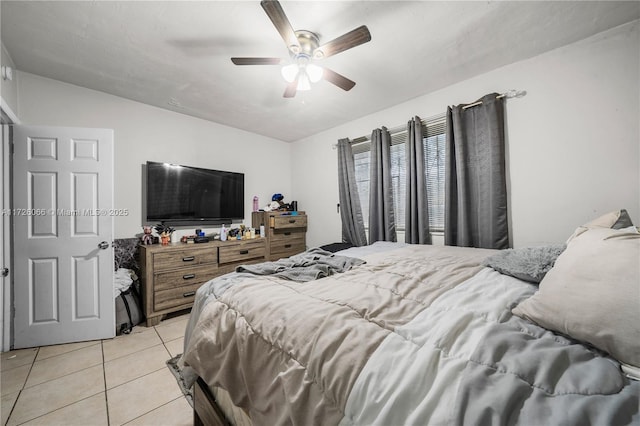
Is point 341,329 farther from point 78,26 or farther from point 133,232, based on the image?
point 133,232

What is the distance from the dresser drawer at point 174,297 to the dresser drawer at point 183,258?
236mm

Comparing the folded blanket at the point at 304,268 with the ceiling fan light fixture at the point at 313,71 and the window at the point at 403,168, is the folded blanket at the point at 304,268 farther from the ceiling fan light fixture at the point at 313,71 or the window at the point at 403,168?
the window at the point at 403,168

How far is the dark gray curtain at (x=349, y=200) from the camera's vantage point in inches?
128

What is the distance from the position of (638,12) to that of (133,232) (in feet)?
15.4

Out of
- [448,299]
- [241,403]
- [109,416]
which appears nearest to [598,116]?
[448,299]

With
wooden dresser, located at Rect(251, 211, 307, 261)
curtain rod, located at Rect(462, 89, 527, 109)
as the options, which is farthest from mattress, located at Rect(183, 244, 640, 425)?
wooden dresser, located at Rect(251, 211, 307, 261)

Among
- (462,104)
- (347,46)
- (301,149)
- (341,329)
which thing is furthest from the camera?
(301,149)

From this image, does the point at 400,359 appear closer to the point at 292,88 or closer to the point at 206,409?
the point at 206,409

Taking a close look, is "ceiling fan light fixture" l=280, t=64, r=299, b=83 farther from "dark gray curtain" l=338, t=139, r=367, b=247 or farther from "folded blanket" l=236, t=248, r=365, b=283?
"dark gray curtain" l=338, t=139, r=367, b=247

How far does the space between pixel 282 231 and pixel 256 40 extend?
2.46 metres

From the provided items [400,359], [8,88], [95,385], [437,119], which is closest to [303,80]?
[437,119]

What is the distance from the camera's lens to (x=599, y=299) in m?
0.60

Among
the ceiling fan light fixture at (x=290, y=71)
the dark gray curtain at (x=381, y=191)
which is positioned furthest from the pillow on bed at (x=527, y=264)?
the ceiling fan light fixture at (x=290, y=71)

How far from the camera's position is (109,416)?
127cm
